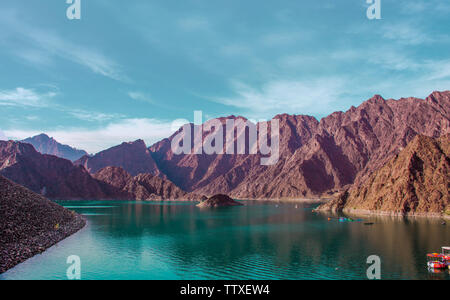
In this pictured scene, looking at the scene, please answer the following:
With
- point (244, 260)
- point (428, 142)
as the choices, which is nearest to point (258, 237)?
point (244, 260)

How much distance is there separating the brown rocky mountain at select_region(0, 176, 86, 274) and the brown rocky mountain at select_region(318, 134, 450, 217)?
132181 millimetres

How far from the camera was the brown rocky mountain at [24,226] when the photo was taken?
5862 centimetres

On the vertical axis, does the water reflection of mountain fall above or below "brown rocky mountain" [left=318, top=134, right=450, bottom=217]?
below

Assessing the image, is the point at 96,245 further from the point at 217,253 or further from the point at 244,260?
the point at 244,260

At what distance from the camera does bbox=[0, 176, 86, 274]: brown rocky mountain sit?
58.6 metres

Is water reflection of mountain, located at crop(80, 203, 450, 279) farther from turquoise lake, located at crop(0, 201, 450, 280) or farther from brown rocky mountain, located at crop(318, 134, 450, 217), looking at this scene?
brown rocky mountain, located at crop(318, 134, 450, 217)

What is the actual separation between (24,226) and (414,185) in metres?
151

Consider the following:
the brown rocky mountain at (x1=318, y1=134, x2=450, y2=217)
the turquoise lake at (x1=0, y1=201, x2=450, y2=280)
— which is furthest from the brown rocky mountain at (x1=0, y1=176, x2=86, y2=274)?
the brown rocky mountain at (x1=318, y1=134, x2=450, y2=217)

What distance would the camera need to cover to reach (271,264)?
57719 mm

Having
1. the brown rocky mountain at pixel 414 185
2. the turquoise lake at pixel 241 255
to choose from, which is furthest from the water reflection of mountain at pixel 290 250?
the brown rocky mountain at pixel 414 185

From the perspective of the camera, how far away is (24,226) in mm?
72688

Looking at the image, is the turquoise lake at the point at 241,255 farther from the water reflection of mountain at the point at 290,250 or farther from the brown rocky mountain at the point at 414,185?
the brown rocky mountain at the point at 414,185

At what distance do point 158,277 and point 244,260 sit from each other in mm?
17413
